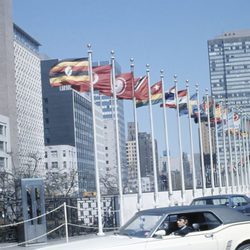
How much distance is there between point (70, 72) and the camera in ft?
85.4

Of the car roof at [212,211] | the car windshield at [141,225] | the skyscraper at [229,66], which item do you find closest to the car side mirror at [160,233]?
the car windshield at [141,225]

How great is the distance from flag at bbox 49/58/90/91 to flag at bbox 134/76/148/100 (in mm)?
5668

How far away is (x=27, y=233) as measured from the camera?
2028cm

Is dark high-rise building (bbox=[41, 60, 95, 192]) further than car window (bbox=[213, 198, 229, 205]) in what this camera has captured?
Yes

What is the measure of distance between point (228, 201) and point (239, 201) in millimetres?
1079

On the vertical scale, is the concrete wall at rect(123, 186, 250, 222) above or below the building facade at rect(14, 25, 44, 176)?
below

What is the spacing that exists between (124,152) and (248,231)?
11269 cm

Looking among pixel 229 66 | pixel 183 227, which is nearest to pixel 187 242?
pixel 183 227

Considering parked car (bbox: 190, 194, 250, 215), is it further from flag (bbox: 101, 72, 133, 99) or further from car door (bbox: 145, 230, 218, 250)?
car door (bbox: 145, 230, 218, 250)

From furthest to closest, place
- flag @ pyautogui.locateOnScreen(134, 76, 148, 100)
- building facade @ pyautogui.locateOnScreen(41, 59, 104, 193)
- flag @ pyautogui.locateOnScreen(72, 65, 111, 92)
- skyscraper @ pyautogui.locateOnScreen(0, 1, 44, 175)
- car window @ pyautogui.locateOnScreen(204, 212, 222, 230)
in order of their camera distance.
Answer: building facade @ pyautogui.locateOnScreen(41, 59, 104, 193)
skyscraper @ pyautogui.locateOnScreen(0, 1, 44, 175)
flag @ pyautogui.locateOnScreen(134, 76, 148, 100)
flag @ pyautogui.locateOnScreen(72, 65, 111, 92)
car window @ pyautogui.locateOnScreen(204, 212, 222, 230)

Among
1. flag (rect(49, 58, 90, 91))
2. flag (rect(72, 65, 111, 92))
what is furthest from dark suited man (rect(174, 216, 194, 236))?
flag (rect(72, 65, 111, 92))

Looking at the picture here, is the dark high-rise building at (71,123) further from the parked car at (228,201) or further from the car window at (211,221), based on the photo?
the car window at (211,221)

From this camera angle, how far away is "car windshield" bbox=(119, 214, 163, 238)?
35.3 ft

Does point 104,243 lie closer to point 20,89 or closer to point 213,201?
point 213,201
